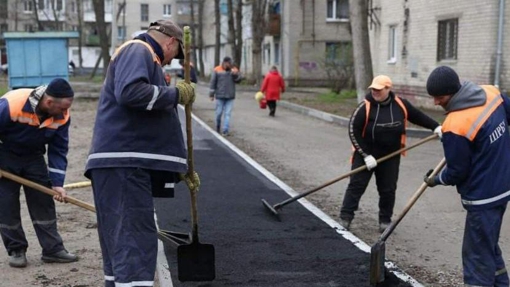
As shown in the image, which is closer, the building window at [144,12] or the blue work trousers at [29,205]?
the blue work trousers at [29,205]

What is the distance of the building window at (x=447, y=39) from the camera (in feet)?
64.7

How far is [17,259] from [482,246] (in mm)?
3589

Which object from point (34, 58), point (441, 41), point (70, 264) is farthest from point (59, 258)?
point (34, 58)

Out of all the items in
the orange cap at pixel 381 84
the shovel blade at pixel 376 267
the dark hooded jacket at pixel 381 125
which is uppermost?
the orange cap at pixel 381 84

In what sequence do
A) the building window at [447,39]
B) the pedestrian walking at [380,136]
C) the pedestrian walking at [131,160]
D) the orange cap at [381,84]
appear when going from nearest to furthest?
the pedestrian walking at [131,160], the orange cap at [381,84], the pedestrian walking at [380,136], the building window at [447,39]

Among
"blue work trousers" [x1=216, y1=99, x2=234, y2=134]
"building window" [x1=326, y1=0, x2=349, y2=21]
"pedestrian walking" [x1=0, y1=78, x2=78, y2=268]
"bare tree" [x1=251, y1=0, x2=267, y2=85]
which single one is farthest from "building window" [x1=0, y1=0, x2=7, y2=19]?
"pedestrian walking" [x1=0, y1=78, x2=78, y2=268]

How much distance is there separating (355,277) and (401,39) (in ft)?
60.5

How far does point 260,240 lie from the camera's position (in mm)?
6660

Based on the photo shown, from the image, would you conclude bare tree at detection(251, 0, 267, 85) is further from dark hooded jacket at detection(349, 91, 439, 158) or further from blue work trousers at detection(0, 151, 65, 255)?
blue work trousers at detection(0, 151, 65, 255)

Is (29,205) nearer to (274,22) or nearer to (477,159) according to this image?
(477,159)

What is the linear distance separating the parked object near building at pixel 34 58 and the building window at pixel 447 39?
12.0 metres

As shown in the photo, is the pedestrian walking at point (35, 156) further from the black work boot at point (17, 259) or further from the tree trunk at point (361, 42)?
the tree trunk at point (361, 42)

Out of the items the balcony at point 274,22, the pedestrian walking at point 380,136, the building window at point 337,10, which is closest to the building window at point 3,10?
the balcony at point 274,22

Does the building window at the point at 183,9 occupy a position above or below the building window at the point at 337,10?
above
